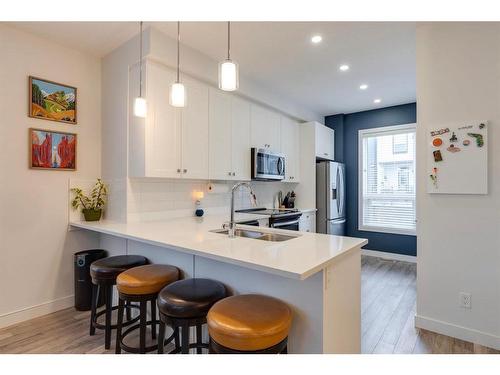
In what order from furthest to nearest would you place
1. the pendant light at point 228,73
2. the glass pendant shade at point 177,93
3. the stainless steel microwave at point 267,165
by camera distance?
the stainless steel microwave at point 267,165, the glass pendant shade at point 177,93, the pendant light at point 228,73

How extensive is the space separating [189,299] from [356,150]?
4643 mm

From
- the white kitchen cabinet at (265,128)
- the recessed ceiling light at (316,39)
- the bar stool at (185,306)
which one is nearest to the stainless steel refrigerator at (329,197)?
the white kitchen cabinet at (265,128)

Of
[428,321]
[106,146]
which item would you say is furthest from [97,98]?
[428,321]

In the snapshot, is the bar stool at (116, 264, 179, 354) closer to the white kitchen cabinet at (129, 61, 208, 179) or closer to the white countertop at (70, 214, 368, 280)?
the white countertop at (70, 214, 368, 280)

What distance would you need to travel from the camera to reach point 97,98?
310 centimetres

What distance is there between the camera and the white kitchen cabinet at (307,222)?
4.37m

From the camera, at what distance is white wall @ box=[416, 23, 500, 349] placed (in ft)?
7.13

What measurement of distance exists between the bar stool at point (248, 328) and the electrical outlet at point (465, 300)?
5.91 feet

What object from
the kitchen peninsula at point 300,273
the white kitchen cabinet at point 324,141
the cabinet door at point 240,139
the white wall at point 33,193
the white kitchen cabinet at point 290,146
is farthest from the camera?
the white kitchen cabinet at point 324,141

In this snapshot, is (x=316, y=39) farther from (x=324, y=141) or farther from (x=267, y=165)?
(x=324, y=141)

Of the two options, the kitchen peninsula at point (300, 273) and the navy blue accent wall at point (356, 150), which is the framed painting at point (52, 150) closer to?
the kitchen peninsula at point (300, 273)

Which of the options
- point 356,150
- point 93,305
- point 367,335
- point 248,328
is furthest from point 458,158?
point 93,305
